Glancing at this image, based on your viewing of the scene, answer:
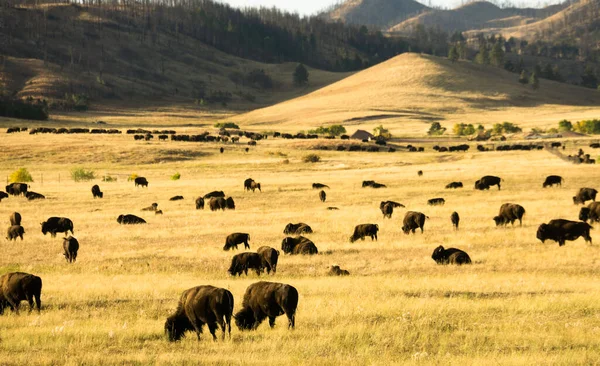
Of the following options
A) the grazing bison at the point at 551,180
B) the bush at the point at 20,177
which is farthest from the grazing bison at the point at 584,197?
the bush at the point at 20,177

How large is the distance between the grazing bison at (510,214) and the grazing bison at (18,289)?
731 inches

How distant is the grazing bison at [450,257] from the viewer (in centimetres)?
1922

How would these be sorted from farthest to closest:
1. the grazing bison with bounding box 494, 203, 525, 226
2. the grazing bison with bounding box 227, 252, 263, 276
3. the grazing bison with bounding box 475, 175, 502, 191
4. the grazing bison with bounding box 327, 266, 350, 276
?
the grazing bison with bounding box 475, 175, 502, 191 → the grazing bison with bounding box 494, 203, 525, 226 → the grazing bison with bounding box 327, 266, 350, 276 → the grazing bison with bounding box 227, 252, 263, 276

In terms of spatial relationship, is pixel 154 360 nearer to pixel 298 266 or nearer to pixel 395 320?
pixel 395 320

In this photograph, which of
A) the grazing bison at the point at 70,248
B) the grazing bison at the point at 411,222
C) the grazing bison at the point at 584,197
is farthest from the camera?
the grazing bison at the point at 584,197

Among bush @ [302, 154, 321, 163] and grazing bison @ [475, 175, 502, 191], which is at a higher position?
bush @ [302, 154, 321, 163]

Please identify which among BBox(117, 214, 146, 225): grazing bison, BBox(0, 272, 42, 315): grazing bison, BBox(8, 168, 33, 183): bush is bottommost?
BBox(117, 214, 146, 225): grazing bison

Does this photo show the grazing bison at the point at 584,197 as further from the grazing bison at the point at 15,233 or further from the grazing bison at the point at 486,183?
the grazing bison at the point at 15,233

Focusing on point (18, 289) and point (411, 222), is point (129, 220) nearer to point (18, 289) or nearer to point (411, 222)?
point (411, 222)

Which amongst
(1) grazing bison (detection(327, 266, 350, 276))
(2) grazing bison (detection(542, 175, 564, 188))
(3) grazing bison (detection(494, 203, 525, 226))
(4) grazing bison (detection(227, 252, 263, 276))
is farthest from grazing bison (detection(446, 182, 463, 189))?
(4) grazing bison (detection(227, 252, 263, 276))

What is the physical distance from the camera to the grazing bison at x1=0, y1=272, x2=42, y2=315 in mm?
13039

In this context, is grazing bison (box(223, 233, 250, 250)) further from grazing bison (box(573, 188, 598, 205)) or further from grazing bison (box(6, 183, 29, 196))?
grazing bison (box(6, 183, 29, 196))

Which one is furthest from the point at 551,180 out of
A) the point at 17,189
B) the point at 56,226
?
the point at 17,189

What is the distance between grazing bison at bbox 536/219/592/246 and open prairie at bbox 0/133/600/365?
0.34m
